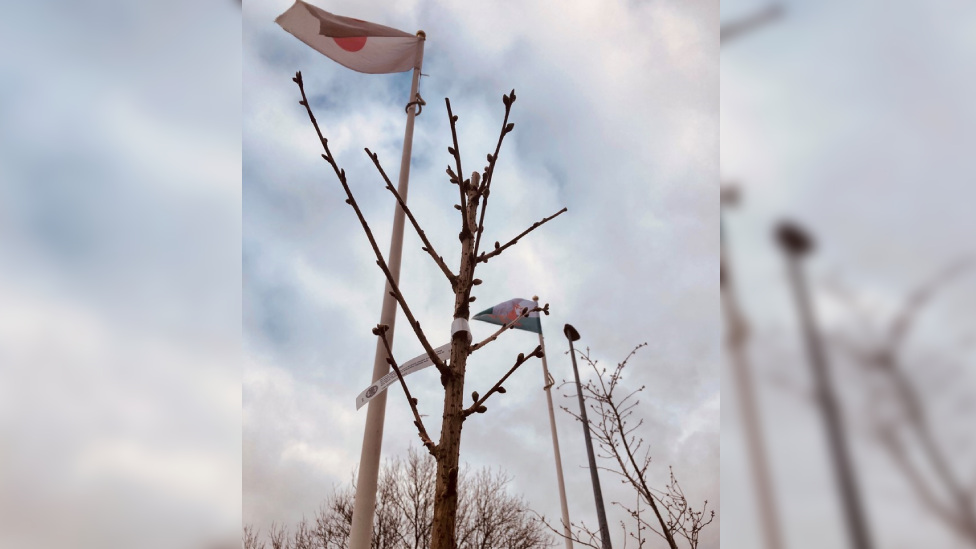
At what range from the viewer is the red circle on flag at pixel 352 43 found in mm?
7867

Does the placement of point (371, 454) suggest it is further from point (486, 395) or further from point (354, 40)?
A: point (354, 40)

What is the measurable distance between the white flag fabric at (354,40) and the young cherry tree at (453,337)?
524cm

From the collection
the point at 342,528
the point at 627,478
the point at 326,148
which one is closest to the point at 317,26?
the point at 326,148

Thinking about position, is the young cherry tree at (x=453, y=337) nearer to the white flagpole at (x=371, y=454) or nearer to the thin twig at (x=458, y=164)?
the thin twig at (x=458, y=164)

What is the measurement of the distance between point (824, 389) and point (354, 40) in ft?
28.2

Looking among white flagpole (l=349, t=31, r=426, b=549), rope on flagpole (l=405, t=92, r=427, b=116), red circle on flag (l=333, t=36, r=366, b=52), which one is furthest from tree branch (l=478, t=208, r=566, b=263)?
red circle on flag (l=333, t=36, r=366, b=52)

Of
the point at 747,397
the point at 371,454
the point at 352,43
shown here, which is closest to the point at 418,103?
the point at 352,43

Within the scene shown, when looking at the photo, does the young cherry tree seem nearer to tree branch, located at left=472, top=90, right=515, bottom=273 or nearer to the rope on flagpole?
tree branch, located at left=472, top=90, right=515, bottom=273

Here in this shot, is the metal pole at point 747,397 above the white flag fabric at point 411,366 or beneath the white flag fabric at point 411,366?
beneath

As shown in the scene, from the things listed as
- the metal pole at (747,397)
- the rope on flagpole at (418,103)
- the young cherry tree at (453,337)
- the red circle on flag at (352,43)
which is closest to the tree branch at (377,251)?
the young cherry tree at (453,337)

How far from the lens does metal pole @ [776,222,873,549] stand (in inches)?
19.3

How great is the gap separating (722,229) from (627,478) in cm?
404

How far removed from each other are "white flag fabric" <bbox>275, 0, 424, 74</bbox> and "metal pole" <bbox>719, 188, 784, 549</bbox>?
24.9 feet

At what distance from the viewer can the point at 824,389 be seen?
1.70 feet
